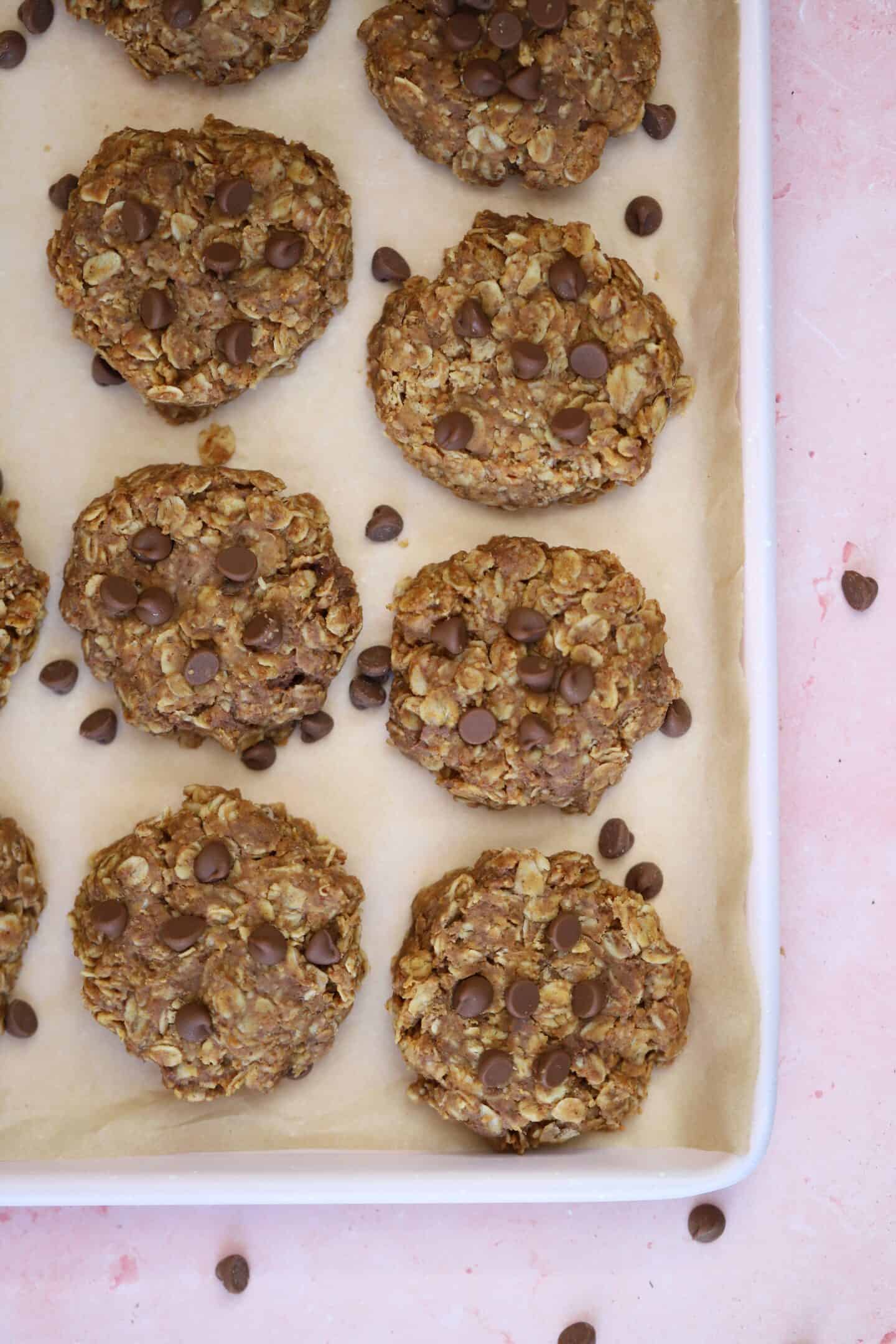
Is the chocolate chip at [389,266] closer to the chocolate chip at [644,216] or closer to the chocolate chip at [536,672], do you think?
the chocolate chip at [644,216]

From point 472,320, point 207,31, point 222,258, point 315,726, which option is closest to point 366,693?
point 315,726

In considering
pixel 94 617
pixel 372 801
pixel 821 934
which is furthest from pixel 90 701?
pixel 821 934

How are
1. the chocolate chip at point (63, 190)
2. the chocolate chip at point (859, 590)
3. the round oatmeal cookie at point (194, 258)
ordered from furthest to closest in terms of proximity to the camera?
the chocolate chip at point (859, 590) < the chocolate chip at point (63, 190) < the round oatmeal cookie at point (194, 258)

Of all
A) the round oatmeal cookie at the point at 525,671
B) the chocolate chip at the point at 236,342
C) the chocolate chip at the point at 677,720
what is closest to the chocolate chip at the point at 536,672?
the round oatmeal cookie at the point at 525,671

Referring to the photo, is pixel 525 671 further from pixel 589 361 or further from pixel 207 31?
pixel 207 31

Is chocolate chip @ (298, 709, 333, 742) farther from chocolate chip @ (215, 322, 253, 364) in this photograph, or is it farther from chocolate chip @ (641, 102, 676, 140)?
chocolate chip @ (641, 102, 676, 140)

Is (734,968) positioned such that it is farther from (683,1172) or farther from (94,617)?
(94,617)
